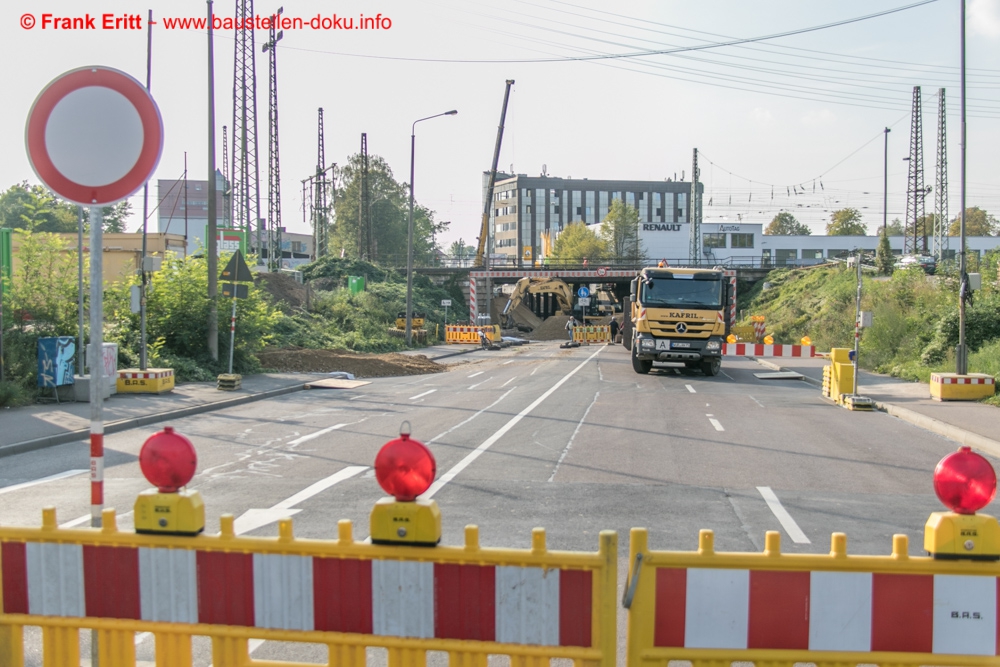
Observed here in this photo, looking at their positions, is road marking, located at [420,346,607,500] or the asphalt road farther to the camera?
road marking, located at [420,346,607,500]

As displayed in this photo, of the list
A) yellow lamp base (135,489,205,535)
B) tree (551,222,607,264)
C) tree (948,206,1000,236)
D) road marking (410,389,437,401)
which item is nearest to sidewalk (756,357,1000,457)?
road marking (410,389,437,401)

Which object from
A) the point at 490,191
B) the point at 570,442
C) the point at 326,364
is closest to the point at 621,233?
the point at 490,191

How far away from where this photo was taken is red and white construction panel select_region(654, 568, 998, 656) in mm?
3350

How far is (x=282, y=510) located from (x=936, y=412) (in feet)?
42.0

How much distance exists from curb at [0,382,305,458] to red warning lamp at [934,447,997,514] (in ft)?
37.0

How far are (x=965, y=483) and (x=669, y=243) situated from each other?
327 feet

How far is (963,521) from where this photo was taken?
3342 millimetres

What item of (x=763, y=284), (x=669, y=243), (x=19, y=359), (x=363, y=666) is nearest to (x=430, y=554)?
(x=363, y=666)

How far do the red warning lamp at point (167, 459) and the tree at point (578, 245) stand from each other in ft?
316

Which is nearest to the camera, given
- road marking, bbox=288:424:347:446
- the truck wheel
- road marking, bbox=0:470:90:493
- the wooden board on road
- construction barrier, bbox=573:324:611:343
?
road marking, bbox=0:470:90:493

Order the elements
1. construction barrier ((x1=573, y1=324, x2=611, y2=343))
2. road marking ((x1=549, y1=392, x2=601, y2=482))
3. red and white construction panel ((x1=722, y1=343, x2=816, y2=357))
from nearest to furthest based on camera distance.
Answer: road marking ((x1=549, y1=392, x2=601, y2=482)) → red and white construction panel ((x1=722, y1=343, x2=816, y2=357)) → construction barrier ((x1=573, y1=324, x2=611, y2=343))

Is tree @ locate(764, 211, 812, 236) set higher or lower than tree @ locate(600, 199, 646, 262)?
higher

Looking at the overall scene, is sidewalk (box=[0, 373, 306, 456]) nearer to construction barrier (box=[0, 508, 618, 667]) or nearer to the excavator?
construction barrier (box=[0, 508, 618, 667])

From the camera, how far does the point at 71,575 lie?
3578 mm
